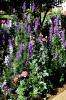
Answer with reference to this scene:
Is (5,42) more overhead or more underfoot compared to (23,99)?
more overhead

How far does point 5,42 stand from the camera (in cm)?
708

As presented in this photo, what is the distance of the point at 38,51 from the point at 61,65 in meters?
0.79

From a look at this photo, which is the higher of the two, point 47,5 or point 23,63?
point 47,5

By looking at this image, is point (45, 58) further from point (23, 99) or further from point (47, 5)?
point (47, 5)

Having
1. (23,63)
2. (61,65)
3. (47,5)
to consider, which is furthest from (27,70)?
(47,5)

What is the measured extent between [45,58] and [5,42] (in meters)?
1.09

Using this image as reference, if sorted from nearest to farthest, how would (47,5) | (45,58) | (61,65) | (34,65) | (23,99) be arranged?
1. (23,99)
2. (34,65)
3. (45,58)
4. (61,65)
5. (47,5)

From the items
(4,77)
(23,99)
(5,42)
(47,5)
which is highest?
(47,5)

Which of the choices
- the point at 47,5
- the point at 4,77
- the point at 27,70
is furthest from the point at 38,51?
the point at 47,5

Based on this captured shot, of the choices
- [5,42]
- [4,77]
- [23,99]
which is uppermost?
[5,42]

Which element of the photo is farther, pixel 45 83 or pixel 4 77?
pixel 45 83

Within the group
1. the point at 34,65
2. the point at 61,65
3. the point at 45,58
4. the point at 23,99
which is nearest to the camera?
the point at 23,99

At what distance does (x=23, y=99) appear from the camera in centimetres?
571

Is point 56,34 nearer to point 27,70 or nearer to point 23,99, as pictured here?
point 27,70
